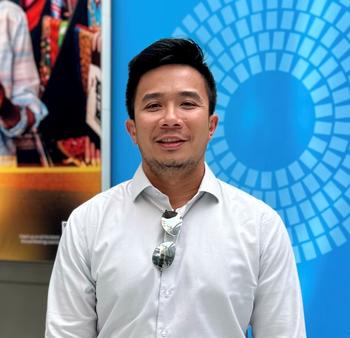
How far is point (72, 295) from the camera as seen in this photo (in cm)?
97

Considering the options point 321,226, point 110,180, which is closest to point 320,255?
point 321,226

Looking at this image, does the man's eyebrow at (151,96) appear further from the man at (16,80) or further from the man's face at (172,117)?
the man at (16,80)

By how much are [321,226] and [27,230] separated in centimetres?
98

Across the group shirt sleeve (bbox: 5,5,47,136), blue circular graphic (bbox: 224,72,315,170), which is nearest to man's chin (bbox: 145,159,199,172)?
blue circular graphic (bbox: 224,72,315,170)

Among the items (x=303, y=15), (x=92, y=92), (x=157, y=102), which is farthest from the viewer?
(x=92, y=92)

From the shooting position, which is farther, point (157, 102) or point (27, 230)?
point (27, 230)

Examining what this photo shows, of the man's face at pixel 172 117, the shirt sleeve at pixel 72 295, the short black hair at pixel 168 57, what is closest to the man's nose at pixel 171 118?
the man's face at pixel 172 117

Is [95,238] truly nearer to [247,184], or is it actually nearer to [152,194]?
[152,194]

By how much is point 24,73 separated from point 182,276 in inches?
37.9

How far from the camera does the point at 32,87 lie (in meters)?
1.51

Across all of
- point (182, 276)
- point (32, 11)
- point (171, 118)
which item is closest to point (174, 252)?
point (182, 276)

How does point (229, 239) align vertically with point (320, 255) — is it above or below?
above

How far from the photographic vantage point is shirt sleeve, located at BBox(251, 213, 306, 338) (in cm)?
94

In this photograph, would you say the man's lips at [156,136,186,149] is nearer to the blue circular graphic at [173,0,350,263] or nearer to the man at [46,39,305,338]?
the man at [46,39,305,338]
